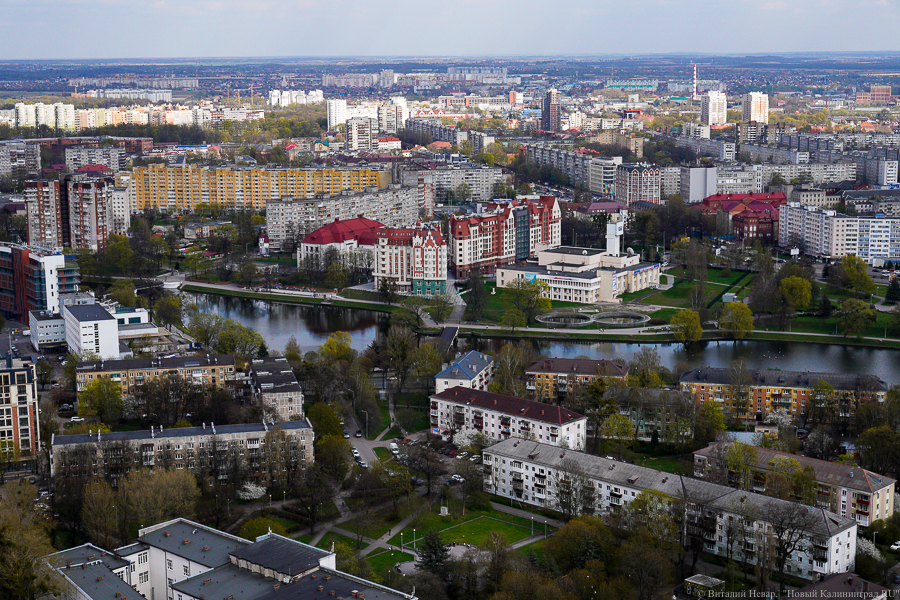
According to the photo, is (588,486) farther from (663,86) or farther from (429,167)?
(663,86)

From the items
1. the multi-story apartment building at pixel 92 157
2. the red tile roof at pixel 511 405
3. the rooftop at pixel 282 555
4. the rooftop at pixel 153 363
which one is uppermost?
the multi-story apartment building at pixel 92 157

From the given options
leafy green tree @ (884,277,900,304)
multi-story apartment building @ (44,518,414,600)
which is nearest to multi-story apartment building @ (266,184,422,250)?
leafy green tree @ (884,277,900,304)

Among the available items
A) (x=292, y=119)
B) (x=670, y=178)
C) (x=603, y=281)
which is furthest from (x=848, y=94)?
(x=603, y=281)

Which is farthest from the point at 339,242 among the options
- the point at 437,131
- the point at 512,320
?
the point at 437,131

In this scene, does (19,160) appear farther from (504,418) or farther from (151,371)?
(504,418)

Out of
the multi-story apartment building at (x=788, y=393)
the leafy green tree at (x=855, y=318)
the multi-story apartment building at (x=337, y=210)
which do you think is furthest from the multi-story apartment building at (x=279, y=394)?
the multi-story apartment building at (x=337, y=210)

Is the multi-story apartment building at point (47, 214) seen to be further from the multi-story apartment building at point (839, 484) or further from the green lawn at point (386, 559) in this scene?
the multi-story apartment building at point (839, 484)
